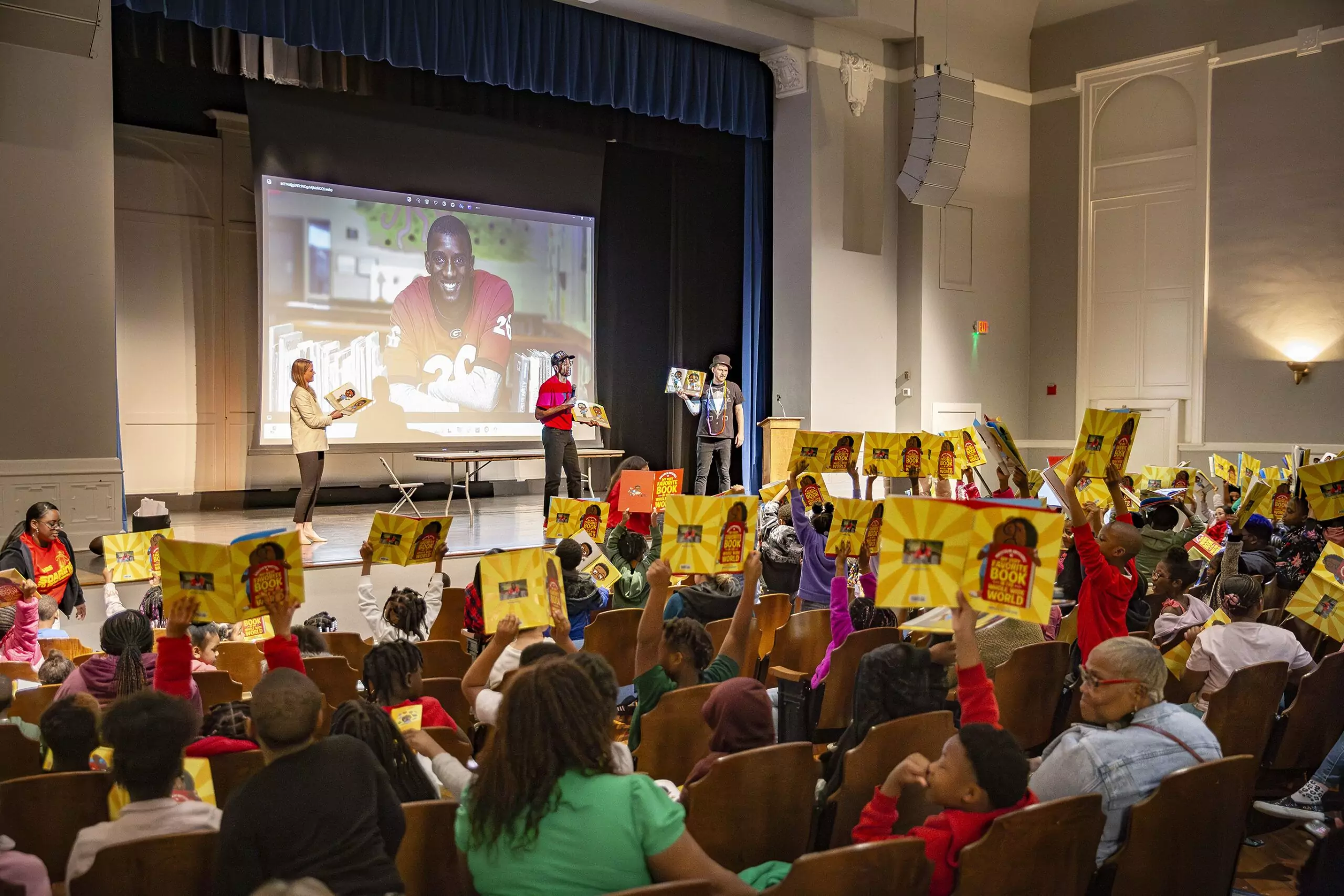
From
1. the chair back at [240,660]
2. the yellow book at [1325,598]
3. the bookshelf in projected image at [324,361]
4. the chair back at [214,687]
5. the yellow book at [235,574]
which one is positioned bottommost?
the chair back at [240,660]

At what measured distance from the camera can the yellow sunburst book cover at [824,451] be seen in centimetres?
559

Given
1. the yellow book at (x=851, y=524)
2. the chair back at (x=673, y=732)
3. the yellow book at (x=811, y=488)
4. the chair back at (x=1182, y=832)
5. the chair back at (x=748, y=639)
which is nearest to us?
the chair back at (x=1182, y=832)

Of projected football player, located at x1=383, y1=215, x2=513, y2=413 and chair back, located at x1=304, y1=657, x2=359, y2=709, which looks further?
projected football player, located at x1=383, y1=215, x2=513, y2=413

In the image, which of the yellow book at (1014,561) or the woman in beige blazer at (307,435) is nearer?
the yellow book at (1014,561)

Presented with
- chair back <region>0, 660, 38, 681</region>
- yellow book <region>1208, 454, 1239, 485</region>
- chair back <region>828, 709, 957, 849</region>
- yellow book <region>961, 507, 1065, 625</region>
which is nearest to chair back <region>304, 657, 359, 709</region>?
chair back <region>0, 660, 38, 681</region>

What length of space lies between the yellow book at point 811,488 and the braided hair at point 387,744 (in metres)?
3.47

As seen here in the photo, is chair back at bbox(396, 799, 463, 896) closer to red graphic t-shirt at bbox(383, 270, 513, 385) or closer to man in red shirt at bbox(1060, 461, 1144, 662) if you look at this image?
man in red shirt at bbox(1060, 461, 1144, 662)

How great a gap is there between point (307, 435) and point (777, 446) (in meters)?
4.67

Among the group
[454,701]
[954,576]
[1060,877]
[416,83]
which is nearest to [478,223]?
[416,83]

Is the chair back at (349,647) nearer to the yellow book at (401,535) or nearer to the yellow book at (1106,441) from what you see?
the yellow book at (401,535)

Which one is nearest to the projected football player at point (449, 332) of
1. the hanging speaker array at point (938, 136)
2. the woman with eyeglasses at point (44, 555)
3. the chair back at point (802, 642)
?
the hanging speaker array at point (938, 136)

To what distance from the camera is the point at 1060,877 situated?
6.55 ft

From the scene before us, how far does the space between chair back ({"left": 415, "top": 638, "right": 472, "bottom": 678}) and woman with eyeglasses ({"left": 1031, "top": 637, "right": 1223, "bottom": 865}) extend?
85.9 inches

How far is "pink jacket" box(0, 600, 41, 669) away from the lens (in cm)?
435
